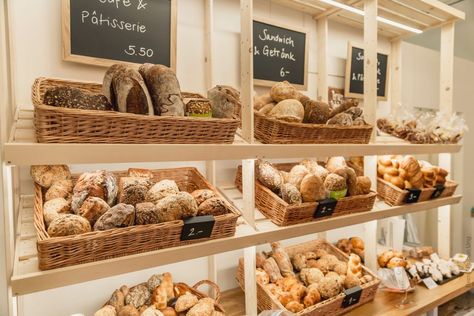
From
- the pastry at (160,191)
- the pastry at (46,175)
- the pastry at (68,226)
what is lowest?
the pastry at (68,226)

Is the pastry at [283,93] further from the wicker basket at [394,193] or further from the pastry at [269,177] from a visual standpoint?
the wicker basket at [394,193]

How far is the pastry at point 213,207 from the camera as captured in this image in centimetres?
134

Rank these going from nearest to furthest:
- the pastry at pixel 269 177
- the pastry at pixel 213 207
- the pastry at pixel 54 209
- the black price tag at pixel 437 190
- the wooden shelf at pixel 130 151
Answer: the wooden shelf at pixel 130 151 < the pastry at pixel 54 209 < the pastry at pixel 213 207 < the pastry at pixel 269 177 < the black price tag at pixel 437 190

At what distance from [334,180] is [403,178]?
741 mm

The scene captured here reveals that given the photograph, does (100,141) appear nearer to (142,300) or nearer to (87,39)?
(87,39)

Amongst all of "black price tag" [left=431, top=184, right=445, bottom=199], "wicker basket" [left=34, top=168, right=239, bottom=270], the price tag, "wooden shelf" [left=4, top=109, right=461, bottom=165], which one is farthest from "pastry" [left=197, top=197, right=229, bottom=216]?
"black price tag" [left=431, top=184, right=445, bottom=199]

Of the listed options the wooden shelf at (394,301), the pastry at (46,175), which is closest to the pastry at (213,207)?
the pastry at (46,175)

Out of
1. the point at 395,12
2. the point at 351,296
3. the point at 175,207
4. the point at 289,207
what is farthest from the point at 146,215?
the point at 395,12

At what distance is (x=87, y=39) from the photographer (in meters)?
1.50

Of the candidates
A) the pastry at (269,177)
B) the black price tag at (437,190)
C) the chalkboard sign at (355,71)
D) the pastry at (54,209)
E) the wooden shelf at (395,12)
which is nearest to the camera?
the pastry at (54,209)

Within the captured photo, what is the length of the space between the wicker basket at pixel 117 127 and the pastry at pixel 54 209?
257mm

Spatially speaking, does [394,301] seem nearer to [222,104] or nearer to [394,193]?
[394,193]

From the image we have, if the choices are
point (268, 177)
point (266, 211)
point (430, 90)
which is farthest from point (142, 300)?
point (430, 90)

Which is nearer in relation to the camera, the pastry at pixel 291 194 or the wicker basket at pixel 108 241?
the wicker basket at pixel 108 241
